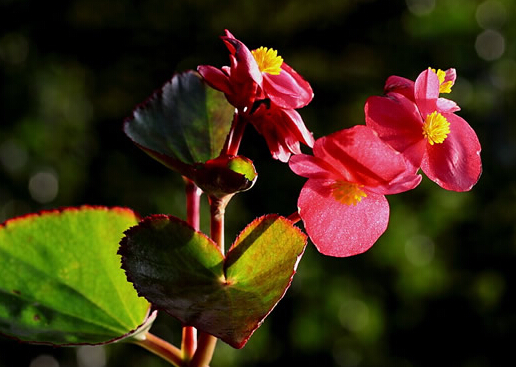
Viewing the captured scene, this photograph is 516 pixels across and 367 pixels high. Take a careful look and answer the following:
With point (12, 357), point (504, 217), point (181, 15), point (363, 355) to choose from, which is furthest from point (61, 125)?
point (504, 217)

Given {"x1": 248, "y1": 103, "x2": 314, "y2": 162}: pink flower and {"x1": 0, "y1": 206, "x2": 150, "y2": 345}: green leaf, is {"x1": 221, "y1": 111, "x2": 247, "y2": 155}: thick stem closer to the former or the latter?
{"x1": 248, "y1": 103, "x2": 314, "y2": 162}: pink flower

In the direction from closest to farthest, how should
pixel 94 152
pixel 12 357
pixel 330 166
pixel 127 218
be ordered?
pixel 330 166, pixel 127 218, pixel 12 357, pixel 94 152

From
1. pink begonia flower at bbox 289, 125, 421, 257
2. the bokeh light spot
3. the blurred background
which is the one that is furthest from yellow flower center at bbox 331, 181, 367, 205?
the bokeh light spot

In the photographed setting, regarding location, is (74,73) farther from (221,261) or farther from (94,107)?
(221,261)

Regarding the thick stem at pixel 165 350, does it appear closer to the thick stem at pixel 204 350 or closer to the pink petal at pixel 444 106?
the thick stem at pixel 204 350

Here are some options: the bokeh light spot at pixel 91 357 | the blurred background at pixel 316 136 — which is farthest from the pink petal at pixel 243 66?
the bokeh light spot at pixel 91 357
